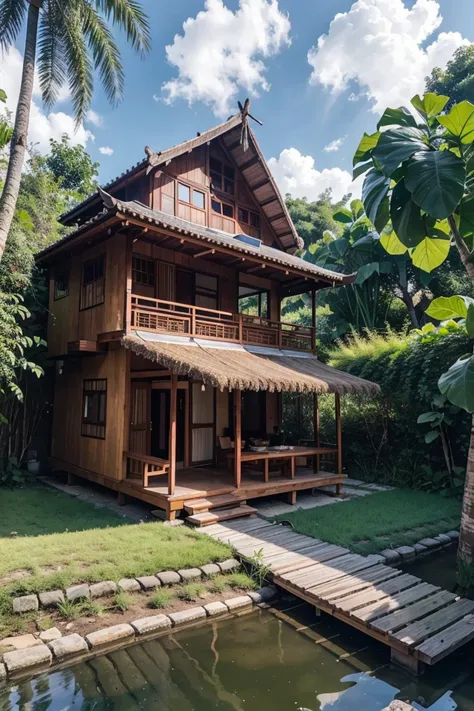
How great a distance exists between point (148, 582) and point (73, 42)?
11.6 m

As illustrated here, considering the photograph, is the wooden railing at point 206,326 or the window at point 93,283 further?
the window at point 93,283

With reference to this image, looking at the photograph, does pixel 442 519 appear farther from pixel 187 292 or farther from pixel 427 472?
pixel 187 292

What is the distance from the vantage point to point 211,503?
26.5ft

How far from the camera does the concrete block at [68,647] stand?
4176 millimetres

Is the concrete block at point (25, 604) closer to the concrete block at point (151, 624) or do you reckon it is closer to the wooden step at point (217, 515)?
the concrete block at point (151, 624)

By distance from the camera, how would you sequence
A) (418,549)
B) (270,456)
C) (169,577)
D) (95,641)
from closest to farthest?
(95,641) → (169,577) → (418,549) → (270,456)

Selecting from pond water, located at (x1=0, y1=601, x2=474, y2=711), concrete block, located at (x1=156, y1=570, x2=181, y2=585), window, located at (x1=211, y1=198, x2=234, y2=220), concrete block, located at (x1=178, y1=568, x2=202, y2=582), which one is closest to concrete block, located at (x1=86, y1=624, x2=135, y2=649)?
pond water, located at (x1=0, y1=601, x2=474, y2=711)

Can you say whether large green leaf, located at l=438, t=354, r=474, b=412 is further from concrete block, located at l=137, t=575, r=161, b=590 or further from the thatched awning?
concrete block, located at l=137, t=575, r=161, b=590

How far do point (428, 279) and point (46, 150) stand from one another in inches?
768

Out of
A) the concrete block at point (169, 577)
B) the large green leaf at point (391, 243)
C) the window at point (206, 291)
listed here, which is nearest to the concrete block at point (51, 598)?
the concrete block at point (169, 577)

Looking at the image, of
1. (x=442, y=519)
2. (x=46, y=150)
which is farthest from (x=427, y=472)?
(x=46, y=150)

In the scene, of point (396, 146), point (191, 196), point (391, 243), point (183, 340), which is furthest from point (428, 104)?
point (191, 196)

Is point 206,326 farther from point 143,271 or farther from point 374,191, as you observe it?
point 374,191

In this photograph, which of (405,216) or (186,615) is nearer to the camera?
(186,615)
